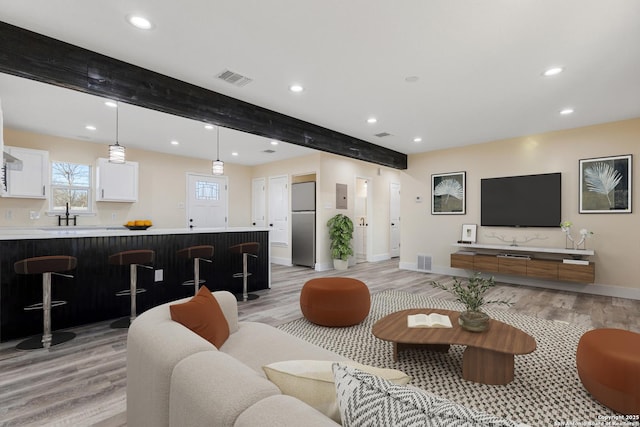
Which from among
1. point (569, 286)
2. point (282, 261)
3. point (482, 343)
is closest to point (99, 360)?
point (482, 343)

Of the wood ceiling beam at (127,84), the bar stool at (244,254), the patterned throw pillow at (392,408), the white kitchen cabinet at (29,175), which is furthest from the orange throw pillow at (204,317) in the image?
the white kitchen cabinet at (29,175)

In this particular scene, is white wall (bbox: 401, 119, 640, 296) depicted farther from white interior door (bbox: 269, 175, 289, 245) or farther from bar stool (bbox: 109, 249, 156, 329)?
bar stool (bbox: 109, 249, 156, 329)

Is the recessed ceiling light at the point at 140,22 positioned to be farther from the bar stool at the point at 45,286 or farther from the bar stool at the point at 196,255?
the bar stool at the point at 196,255

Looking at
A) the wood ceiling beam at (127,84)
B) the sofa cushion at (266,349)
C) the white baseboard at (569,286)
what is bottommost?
the white baseboard at (569,286)

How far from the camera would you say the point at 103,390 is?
2.16 metres

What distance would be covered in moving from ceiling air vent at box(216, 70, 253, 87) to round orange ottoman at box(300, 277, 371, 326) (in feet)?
7.60

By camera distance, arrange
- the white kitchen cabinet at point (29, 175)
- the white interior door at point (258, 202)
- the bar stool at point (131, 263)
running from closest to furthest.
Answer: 1. the bar stool at point (131, 263)
2. the white kitchen cabinet at point (29, 175)
3. the white interior door at point (258, 202)

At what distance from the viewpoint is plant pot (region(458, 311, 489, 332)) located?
2.34 meters

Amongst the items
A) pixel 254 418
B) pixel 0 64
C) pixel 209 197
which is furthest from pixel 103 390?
pixel 209 197

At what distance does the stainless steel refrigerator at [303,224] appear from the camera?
710cm

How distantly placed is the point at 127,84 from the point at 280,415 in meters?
3.25

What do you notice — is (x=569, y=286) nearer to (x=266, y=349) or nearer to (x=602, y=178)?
(x=602, y=178)

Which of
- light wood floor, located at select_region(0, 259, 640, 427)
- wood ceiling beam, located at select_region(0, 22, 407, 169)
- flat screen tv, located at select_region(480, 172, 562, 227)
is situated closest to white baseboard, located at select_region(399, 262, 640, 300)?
light wood floor, located at select_region(0, 259, 640, 427)

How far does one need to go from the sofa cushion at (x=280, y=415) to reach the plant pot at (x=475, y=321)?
1.99m
